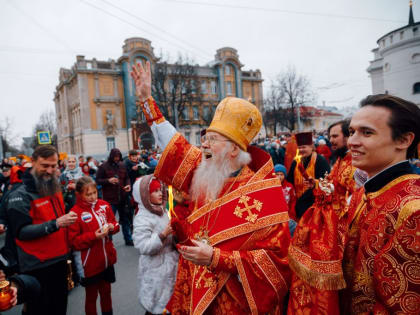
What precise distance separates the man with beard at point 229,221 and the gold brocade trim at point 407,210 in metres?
0.86

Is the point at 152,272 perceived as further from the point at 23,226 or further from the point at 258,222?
the point at 258,222

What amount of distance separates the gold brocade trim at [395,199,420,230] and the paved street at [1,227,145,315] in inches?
143

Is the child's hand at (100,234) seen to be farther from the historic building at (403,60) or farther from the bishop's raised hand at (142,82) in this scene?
the historic building at (403,60)

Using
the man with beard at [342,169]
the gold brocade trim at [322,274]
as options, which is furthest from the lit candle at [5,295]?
the man with beard at [342,169]

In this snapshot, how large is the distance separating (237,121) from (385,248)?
4.38ft

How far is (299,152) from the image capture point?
501cm

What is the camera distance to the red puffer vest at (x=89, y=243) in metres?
3.21

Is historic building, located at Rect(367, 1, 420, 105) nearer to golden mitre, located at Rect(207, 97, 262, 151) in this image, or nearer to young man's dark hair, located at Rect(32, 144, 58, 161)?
golden mitre, located at Rect(207, 97, 262, 151)

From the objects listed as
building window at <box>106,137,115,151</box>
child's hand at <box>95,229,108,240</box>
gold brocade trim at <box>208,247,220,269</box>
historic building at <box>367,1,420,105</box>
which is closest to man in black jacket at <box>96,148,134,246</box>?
child's hand at <box>95,229,108,240</box>

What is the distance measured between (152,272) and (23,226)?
134cm

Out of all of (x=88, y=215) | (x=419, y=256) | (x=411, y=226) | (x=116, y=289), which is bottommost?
(x=116, y=289)

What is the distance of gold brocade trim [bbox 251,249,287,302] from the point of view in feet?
6.04

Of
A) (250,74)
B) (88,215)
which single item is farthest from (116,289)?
(250,74)

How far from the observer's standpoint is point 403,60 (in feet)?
113
